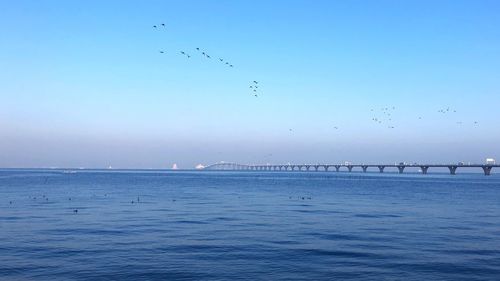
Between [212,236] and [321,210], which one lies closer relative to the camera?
[212,236]

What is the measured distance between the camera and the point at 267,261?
1174 inches

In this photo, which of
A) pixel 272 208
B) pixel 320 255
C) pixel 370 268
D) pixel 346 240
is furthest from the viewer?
pixel 272 208

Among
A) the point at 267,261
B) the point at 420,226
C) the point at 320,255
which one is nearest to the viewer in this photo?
the point at 267,261

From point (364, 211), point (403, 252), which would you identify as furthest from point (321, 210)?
Answer: point (403, 252)

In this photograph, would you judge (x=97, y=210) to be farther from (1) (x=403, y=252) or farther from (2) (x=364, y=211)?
(1) (x=403, y=252)

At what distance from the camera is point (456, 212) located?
62.0m

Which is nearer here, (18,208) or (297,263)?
(297,263)

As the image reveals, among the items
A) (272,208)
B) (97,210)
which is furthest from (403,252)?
(97,210)

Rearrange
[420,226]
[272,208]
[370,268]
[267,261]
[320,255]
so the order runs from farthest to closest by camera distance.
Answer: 1. [272,208]
2. [420,226]
3. [320,255]
4. [267,261]
5. [370,268]

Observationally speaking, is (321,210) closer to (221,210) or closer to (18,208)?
(221,210)

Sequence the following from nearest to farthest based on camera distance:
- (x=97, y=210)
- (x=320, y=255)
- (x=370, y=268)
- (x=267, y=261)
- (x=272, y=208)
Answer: (x=370, y=268)
(x=267, y=261)
(x=320, y=255)
(x=97, y=210)
(x=272, y=208)

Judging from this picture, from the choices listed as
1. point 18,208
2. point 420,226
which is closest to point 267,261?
point 420,226

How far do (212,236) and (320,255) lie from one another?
34.8 ft

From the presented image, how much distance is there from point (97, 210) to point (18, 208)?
1044 cm
